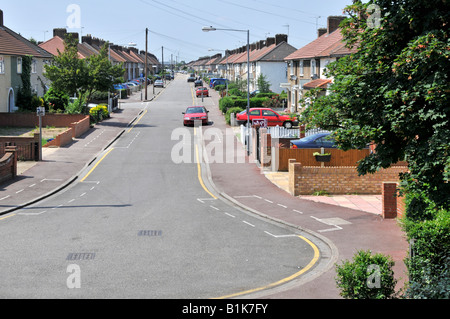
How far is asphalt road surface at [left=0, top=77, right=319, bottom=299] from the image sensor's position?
11.3 meters

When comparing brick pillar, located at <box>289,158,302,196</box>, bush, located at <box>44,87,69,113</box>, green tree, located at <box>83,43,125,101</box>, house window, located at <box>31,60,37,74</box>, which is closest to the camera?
brick pillar, located at <box>289,158,302,196</box>

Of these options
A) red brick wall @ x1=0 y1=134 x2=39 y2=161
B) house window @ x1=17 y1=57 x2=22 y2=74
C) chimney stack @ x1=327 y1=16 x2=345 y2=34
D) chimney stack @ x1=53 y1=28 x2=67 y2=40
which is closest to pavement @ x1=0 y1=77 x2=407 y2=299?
red brick wall @ x1=0 y1=134 x2=39 y2=161

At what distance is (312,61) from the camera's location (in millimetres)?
48500

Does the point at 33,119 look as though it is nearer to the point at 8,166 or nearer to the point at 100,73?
the point at 100,73

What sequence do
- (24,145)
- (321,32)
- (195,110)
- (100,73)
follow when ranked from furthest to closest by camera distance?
1. (321,32)
2. (195,110)
3. (100,73)
4. (24,145)

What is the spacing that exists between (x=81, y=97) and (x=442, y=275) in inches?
1679

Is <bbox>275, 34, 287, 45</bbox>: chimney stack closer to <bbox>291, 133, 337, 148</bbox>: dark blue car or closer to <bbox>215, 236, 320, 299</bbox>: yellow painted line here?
<bbox>291, 133, 337, 148</bbox>: dark blue car

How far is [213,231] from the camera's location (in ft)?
53.0

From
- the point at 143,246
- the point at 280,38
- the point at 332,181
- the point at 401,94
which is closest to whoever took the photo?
the point at 401,94

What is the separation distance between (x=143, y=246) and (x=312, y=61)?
1469 inches

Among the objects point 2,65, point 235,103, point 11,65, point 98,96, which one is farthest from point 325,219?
point 98,96

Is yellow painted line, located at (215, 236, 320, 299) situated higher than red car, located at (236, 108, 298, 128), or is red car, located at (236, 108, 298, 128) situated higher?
red car, located at (236, 108, 298, 128)

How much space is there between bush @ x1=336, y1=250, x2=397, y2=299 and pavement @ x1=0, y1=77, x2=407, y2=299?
1.37 metres

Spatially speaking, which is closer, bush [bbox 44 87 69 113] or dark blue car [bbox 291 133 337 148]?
dark blue car [bbox 291 133 337 148]
